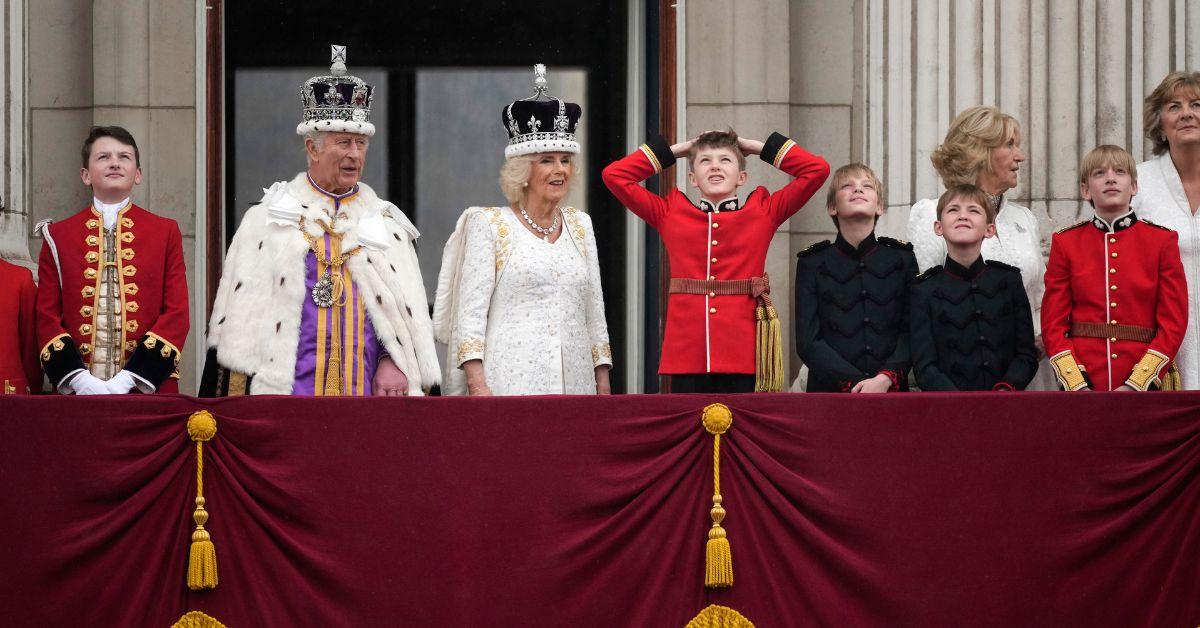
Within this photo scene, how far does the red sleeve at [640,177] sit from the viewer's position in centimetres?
626

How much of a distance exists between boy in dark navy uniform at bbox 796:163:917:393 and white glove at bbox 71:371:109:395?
2.50 meters

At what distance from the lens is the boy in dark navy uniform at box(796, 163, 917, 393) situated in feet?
19.5

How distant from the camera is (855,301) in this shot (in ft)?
19.8

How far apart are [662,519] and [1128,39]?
407cm

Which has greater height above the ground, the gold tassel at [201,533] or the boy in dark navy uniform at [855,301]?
the boy in dark navy uniform at [855,301]

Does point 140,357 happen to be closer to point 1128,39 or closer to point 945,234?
point 945,234

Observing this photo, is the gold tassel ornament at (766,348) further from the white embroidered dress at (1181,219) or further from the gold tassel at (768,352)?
the white embroidered dress at (1181,219)

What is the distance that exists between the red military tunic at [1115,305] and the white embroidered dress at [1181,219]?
0.22m

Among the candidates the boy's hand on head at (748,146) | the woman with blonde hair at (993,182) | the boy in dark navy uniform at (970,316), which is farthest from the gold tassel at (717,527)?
the woman with blonde hair at (993,182)

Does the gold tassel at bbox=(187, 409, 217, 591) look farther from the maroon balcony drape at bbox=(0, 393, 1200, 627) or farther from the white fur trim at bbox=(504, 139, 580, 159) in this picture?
the white fur trim at bbox=(504, 139, 580, 159)

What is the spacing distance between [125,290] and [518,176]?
1504 mm

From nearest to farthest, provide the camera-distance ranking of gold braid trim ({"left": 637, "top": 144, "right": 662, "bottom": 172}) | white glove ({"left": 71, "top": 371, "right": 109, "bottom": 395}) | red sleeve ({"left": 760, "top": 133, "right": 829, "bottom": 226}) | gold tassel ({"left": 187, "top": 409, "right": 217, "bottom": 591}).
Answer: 1. gold tassel ({"left": 187, "top": 409, "right": 217, "bottom": 591})
2. white glove ({"left": 71, "top": 371, "right": 109, "bottom": 395})
3. red sleeve ({"left": 760, "top": 133, "right": 829, "bottom": 226})
4. gold braid trim ({"left": 637, "top": 144, "right": 662, "bottom": 172})

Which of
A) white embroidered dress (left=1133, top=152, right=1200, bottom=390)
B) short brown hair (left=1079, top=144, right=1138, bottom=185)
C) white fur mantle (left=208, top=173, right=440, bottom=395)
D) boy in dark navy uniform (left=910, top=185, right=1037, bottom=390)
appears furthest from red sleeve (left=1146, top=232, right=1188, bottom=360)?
white fur mantle (left=208, top=173, right=440, bottom=395)

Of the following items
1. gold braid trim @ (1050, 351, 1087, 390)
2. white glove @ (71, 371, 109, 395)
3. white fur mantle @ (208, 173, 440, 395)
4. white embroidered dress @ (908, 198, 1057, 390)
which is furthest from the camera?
white embroidered dress @ (908, 198, 1057, 390)
